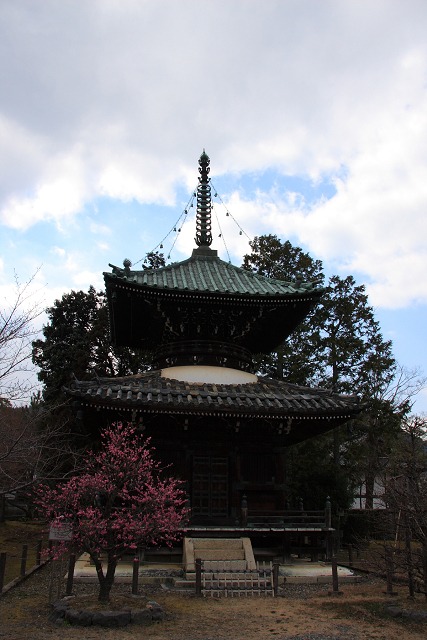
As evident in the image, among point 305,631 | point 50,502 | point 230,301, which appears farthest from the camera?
point 230,301

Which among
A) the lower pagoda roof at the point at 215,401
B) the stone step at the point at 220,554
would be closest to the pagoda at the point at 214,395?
the lower pagoda roof at the point at 215,401

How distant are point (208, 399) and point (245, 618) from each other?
6572mm

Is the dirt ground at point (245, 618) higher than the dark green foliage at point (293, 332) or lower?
lower

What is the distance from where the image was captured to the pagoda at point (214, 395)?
55.4 feet

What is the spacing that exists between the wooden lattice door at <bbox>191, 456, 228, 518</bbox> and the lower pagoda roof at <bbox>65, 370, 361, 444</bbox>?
68.7 inches

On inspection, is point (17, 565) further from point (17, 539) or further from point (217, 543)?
point (17, 539)

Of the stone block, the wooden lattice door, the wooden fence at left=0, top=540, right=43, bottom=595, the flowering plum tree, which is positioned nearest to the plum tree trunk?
the flowering plum tree

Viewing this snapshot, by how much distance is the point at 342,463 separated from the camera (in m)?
34.5

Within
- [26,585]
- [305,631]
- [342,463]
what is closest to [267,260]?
[342,463]

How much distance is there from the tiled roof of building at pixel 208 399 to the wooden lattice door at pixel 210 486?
240cm

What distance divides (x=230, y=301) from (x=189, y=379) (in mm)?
3024

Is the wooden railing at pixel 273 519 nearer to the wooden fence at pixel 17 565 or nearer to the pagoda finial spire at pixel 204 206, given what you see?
the wooden fence at pixel 17 565

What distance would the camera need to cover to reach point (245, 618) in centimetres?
1145

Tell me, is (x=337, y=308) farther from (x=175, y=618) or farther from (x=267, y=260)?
(x=175, y=618)
